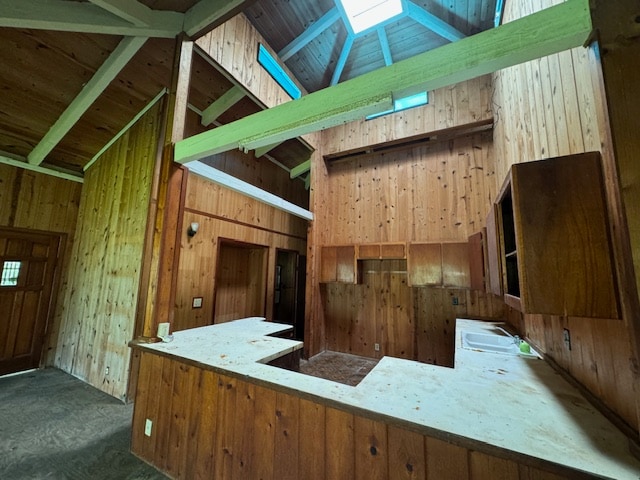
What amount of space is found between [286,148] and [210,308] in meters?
3.27

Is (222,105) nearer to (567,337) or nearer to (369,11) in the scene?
(369,11)

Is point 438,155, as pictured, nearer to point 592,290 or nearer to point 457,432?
point 592,290

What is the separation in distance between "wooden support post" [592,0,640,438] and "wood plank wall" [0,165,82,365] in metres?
5.82

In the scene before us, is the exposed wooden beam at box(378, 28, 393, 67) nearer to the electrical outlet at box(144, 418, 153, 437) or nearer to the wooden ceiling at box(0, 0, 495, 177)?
→ the wooden ceiling at box(0, 0, 495, 177)

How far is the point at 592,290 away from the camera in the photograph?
104 cm

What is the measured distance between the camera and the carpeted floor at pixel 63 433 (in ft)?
6.25

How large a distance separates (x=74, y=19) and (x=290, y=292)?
16.5 ft

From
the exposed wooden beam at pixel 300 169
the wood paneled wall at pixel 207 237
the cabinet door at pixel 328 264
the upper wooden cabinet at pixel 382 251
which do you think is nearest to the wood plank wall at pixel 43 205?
the wood paneled wall at pixel 207 237

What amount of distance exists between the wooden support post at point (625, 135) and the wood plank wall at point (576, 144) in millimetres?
21

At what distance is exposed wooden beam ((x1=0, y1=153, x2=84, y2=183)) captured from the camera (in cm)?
347

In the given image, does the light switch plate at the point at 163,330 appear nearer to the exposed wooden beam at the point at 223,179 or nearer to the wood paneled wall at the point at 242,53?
the exposed wooden beam at the point at 223,179

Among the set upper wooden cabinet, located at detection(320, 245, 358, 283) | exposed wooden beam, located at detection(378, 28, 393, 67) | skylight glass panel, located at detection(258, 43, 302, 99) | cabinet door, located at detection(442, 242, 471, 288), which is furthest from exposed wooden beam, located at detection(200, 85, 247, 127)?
cabinet door, located at detection(442, 242, 471, 288)

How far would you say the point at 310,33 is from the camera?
3586 mm

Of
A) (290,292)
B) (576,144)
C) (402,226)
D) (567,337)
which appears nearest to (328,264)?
(402,226)
